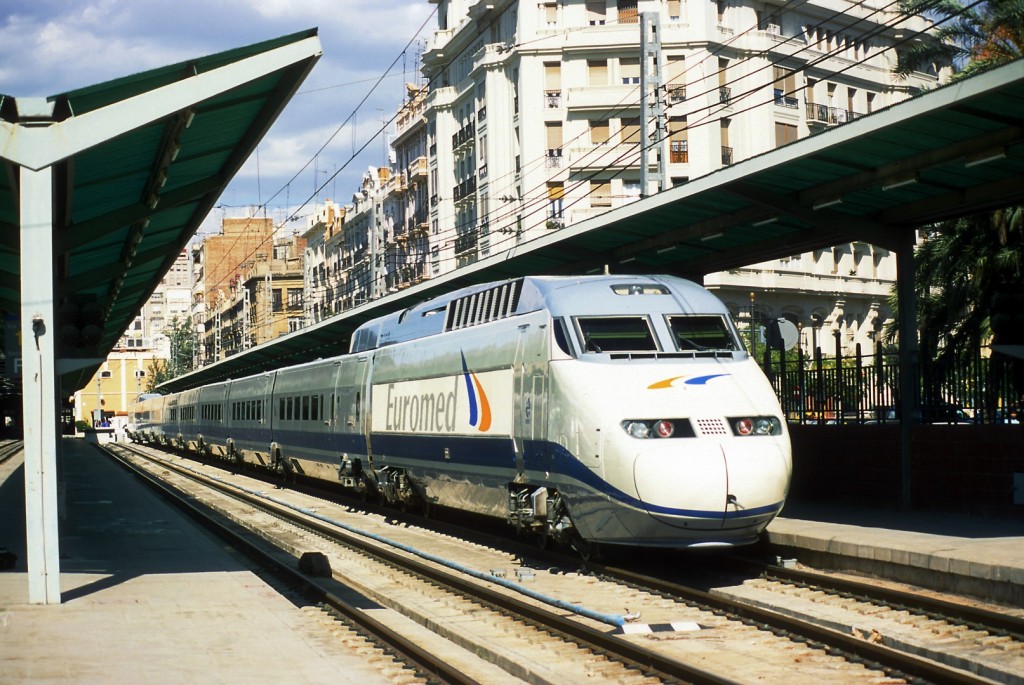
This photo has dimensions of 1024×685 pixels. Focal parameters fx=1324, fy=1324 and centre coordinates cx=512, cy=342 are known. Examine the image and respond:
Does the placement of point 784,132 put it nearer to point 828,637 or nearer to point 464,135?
point 464,135

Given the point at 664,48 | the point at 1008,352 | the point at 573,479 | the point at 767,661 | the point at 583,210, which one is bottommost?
the point at 767,661

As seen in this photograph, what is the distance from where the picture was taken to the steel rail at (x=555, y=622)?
923 cm

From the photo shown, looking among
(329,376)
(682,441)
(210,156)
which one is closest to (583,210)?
(329,376)

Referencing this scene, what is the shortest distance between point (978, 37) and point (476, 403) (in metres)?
21.9

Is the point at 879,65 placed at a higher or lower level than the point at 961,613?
higher

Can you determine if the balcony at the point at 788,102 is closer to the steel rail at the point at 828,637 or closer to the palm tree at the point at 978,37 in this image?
the palm tree at the point at 978,37

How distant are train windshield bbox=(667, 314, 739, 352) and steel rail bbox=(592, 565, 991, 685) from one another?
262 centimetres

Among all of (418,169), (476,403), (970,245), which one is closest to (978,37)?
(970,245)

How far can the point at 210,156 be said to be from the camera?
17.0 metres

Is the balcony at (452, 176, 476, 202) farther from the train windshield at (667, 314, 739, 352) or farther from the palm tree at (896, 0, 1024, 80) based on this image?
the train windshield at (667, 314, 739, 352)

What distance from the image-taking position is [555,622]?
11.4 metres

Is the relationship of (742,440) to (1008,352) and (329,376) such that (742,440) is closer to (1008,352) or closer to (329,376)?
(1008,352)

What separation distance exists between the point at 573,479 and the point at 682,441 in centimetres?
154

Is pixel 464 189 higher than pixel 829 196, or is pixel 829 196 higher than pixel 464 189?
pixel 464 189
